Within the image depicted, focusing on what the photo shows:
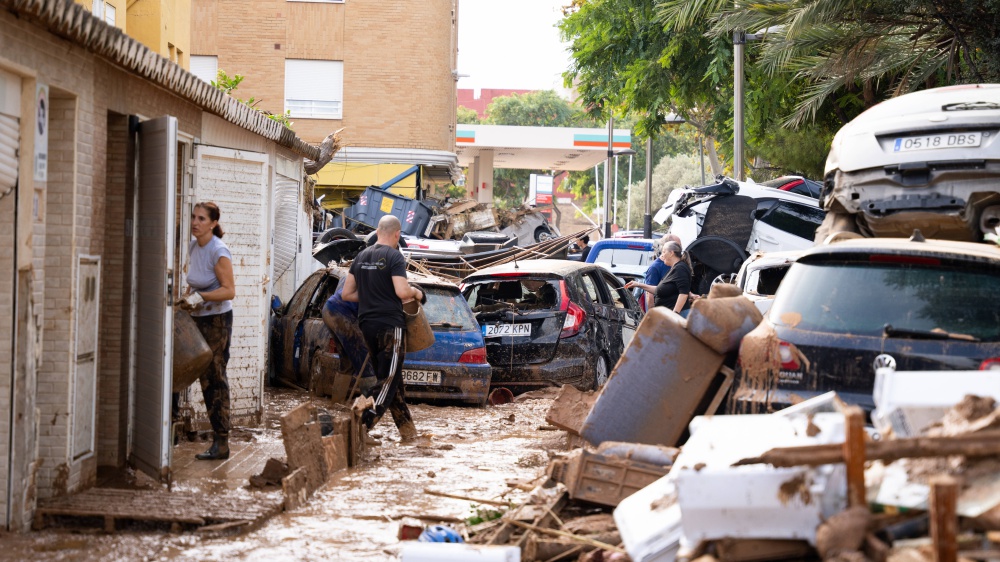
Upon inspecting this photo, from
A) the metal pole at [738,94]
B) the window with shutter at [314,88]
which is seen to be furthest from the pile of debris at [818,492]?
the window with shutter at [314,88]

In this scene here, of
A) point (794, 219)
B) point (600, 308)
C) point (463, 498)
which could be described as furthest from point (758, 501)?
point (794, 219)

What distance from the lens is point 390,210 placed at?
27453mm

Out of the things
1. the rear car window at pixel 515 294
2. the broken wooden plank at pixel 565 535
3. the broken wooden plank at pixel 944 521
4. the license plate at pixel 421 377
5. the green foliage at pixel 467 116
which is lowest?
the broken wooden plank at pixel 565 535

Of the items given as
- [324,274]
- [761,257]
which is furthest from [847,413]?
[324,274]

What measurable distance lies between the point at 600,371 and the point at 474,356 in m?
1.87

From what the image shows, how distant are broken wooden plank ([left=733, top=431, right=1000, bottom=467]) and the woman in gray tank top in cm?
520

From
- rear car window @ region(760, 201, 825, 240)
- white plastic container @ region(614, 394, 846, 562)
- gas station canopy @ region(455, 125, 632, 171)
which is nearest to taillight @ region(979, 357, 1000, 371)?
white plastic container @ region(614, 394, 846, 562)

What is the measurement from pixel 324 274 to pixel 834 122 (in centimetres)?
1190

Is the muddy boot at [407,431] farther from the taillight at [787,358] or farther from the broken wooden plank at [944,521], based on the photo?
the broken wooden plank at [944,521]

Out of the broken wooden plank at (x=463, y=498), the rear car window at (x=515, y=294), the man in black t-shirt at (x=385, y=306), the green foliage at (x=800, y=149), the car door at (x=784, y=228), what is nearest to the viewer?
the broken wooden plank at (x=463, y=498)

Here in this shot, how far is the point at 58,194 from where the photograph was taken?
21.1 feet

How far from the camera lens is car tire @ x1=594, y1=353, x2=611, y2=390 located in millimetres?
12273

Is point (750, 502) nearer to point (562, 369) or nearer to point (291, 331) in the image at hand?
point (562, 369)

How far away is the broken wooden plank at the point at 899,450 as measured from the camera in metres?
4.00
